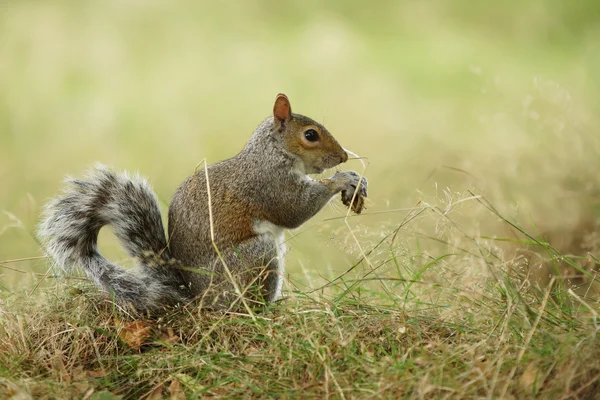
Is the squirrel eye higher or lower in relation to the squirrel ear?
lower

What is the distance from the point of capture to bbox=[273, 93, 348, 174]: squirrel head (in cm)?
274

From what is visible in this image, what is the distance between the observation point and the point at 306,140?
108 inches

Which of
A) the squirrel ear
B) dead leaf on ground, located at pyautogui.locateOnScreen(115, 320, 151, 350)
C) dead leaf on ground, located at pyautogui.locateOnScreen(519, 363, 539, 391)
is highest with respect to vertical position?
the squirrel ear

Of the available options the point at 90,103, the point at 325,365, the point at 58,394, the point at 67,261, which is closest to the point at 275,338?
the point at 325,365

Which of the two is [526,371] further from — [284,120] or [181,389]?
[284,120]

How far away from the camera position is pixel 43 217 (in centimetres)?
249

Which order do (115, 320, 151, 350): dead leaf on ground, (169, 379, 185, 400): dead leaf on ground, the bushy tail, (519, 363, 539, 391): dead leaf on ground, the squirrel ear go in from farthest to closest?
the squirrel ear, the bushy tail, (115, 320, 151, 350): dead leaf on ground, (169, 379, 185, 400): dead leaf on ground, (519, 363, 539, 391): dead leaf on ground

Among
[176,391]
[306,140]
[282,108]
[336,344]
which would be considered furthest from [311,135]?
[176,391]

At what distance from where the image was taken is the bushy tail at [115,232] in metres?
2.40

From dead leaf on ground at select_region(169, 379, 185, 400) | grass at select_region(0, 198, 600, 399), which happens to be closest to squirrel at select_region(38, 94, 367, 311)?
grass at select_region(0, 198, 600, 399)

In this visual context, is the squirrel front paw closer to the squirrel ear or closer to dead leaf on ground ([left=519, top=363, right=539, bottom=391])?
the squirrel ear

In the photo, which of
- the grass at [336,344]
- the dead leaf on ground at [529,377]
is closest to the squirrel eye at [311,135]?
the grass at [336,344]

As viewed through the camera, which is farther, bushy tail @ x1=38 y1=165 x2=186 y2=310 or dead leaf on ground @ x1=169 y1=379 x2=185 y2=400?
bushy tail @ x1=38 y1=165 x2=186 y2=310

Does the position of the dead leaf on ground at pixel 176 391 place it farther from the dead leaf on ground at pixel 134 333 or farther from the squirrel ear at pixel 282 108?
the squirrel ear at pixel 282 108
